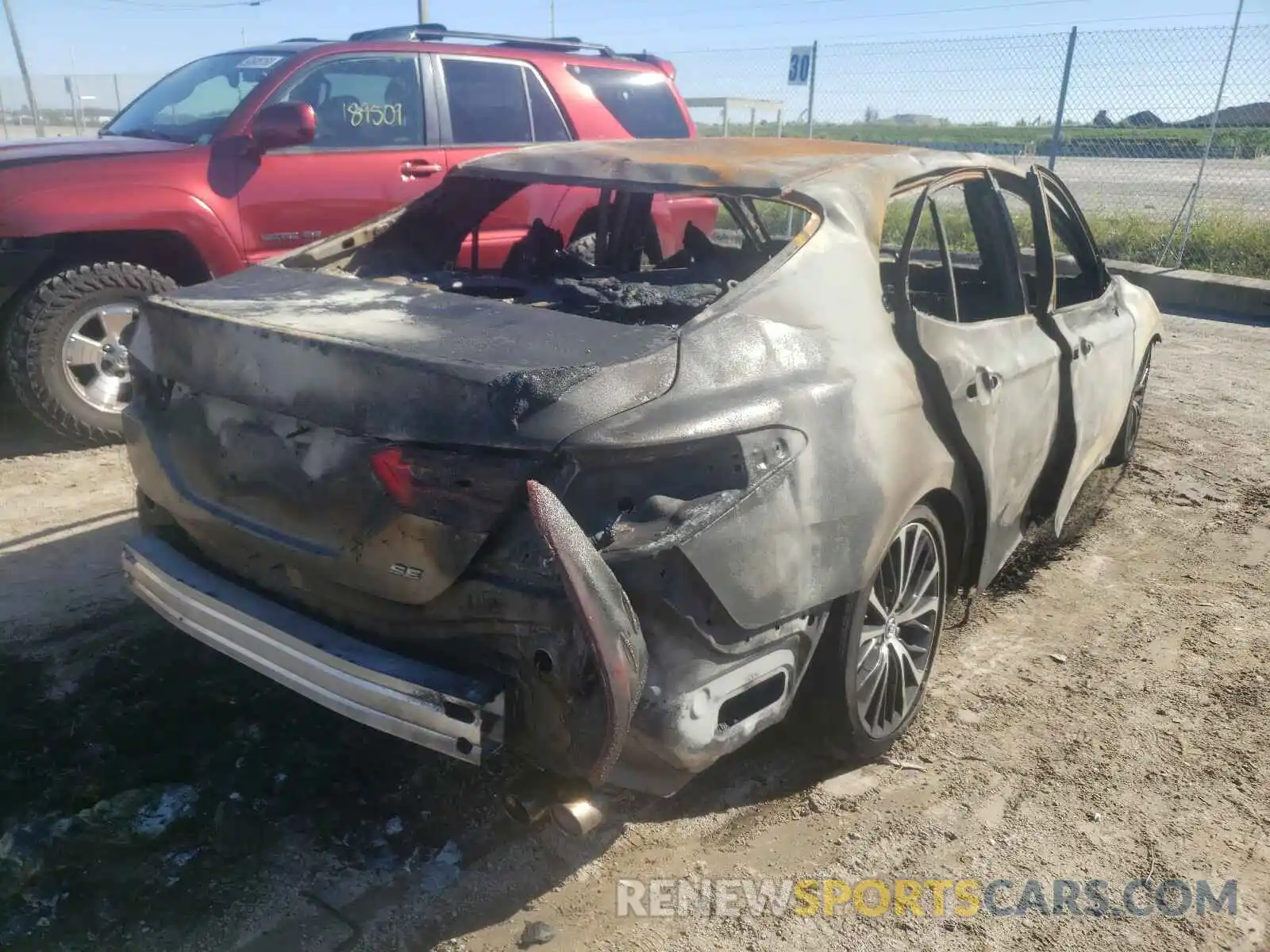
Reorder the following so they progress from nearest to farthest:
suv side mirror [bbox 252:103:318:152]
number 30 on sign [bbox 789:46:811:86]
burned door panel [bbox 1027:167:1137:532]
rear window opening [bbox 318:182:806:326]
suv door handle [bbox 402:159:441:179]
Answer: rear window opening [bbox 318:182:806:326] < burned door panel [bbox 1027:167:1137:532] < suv side mirror [bbox 252:103:318:152] < suv door handle [bbox 402:159:441:179] < number 30 on sign [bbox 789:46:811:86]

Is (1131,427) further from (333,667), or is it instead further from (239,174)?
(239,174)

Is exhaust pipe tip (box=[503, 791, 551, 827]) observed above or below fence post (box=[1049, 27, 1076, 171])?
below

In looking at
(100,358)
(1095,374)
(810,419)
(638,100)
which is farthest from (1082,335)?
(100,358)

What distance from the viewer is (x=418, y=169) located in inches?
241

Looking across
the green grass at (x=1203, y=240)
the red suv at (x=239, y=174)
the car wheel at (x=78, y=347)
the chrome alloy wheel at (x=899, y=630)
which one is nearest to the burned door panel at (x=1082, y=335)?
the chrome alloy wheel at (x=899, y=630)

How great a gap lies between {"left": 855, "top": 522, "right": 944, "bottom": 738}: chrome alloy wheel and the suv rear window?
Result: 482 centimetres

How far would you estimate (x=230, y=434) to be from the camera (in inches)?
102

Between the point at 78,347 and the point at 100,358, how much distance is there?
118 millimetres

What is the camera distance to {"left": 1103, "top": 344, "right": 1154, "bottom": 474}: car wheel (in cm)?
529

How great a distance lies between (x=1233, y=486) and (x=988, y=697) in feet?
9.20

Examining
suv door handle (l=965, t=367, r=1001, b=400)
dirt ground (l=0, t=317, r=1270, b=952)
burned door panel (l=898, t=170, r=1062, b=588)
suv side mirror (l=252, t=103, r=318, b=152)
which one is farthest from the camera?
suv side mirror (l=252, t=103, r=318, b=152)

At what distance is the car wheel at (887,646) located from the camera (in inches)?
105

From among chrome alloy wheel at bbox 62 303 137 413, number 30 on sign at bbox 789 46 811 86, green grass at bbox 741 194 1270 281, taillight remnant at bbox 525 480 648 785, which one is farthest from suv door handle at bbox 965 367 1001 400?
number 30 on sign at bbox 789 46 811 86

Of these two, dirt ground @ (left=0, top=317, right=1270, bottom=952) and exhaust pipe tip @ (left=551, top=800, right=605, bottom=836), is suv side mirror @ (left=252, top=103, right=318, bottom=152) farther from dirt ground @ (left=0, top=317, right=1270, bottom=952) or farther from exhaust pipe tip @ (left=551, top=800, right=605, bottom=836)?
exhaust pipe tip @ (left=551, top=800, right=605, bottom=836)
